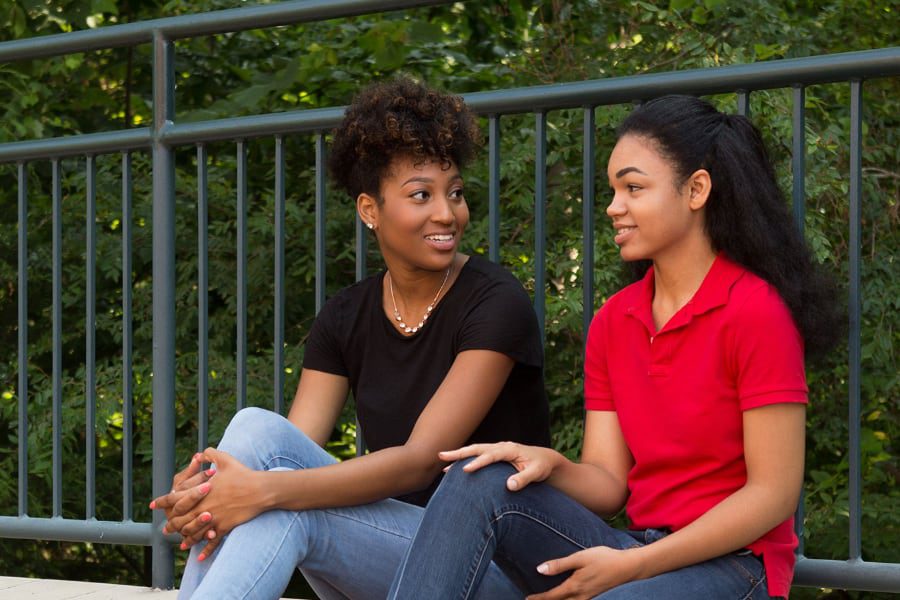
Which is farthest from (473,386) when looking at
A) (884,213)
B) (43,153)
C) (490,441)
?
(884,213)

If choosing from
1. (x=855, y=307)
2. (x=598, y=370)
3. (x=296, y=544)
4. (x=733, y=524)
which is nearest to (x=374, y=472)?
(x=296, y=544)

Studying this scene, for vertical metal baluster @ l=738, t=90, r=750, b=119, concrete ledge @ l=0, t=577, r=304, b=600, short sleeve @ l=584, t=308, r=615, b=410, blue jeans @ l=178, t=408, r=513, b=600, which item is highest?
vertical metal baluster @ l=738, t=90, r=750, b=119

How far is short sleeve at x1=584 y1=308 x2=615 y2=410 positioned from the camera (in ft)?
7.52

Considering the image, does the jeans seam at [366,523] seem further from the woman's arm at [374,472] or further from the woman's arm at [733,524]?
the woman's arm at [733,524]

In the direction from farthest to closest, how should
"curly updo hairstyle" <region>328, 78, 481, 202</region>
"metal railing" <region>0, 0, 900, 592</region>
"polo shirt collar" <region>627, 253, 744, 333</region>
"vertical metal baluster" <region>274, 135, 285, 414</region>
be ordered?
"vertical metal baluster" <region>274, 135, 285, 414</region> < "curly updo hairstyle" <region>328, 78, 481, 202</region> < "metal railing" <region>0, 0, 900, 592</region> < "polo shirt collar" <region>627, 253, 744, 333</region>

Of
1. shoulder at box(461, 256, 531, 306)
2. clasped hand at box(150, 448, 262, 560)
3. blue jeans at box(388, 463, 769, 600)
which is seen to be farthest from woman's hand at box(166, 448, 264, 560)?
shoulder at box(461, 256, 531, 306)

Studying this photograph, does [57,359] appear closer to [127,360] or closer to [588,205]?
[127,360]

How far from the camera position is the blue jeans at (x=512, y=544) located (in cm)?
197

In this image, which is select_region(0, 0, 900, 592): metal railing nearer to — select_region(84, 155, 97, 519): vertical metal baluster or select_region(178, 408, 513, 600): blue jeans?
select_region(84, 155, 97, 519): vertical metal baluster

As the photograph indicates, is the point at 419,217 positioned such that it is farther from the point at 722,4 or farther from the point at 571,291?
the point at 722,4

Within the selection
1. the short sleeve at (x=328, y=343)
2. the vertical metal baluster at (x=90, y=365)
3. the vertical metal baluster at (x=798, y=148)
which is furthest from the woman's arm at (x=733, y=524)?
the vertical metal baluster at (x=90, y=365)

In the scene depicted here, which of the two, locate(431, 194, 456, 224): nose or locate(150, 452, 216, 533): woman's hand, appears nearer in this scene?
locate(150, 452, 216, 533): woman's hand

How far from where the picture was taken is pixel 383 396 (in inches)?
101

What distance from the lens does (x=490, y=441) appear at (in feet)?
8.31
